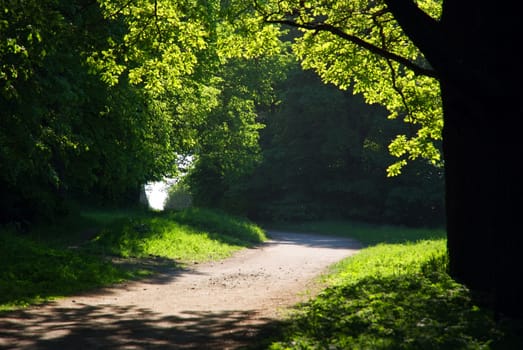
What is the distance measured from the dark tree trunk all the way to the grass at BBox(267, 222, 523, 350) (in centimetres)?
65

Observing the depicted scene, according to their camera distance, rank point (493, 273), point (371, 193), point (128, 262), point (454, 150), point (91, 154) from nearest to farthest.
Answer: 1. point (493, 273)
2. point (454, 150)
3. point (128, 262)
4. point (91, 154)
5. point (371, 193)

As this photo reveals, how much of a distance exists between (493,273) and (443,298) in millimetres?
1052

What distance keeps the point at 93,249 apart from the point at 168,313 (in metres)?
10.1

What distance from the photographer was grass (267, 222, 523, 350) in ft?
23.3

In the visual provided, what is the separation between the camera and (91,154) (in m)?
19.9

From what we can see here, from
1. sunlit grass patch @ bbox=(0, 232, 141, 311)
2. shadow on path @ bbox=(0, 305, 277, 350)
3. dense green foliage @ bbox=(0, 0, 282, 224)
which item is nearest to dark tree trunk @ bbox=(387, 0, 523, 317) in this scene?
shadow on path @ bbox=(0, 305, 277, 350)

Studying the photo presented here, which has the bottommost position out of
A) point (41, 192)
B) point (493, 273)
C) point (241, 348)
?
point (241, 348)

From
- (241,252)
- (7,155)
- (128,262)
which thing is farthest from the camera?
(241,252)

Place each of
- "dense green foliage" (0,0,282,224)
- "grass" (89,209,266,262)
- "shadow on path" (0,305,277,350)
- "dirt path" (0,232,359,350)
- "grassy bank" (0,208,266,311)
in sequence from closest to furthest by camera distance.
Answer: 1. "shadow on path" (0,305,277,350)
2. "dirt path" (0,232,359,350)
3. "grassy bank" (0,208,266,311)
4. "dense green foliage" (0,0,282,224)
5. "grass" (89,209,266,262)

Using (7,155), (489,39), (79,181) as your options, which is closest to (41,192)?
(79,181)

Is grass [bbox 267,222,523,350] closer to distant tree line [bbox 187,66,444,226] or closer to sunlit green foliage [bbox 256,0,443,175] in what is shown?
sunlit green foliage [bbox 256,0,443,175]

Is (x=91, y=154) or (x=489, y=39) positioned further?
(x=91, y=154)

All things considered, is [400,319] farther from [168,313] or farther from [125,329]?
[168,313]

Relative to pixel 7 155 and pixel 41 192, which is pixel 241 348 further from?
pixel 41 192
